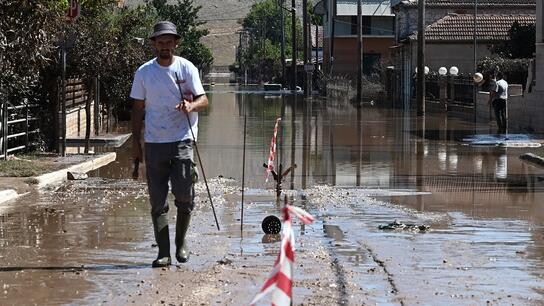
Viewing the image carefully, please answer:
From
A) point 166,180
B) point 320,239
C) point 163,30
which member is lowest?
point 320,239

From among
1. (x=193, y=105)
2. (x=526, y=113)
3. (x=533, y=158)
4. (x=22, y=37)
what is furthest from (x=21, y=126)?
(x=526, y=113)

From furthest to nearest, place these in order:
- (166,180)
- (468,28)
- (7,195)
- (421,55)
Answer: (468,28), (421,55), (7,195), (166,180)

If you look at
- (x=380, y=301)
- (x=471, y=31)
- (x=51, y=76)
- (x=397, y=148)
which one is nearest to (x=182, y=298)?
(x=380, y=301)

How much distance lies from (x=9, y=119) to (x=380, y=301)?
15152 millimetres

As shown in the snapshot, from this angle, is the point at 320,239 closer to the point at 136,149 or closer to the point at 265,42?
the point at 136,149

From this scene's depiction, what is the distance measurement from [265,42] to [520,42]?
103243 mm

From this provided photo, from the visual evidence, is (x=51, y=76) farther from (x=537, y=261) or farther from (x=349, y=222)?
(x=537, y=261)

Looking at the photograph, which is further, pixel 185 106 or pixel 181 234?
pixel 181 234

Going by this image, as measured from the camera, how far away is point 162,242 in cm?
910

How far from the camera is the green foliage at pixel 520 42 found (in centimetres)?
5122

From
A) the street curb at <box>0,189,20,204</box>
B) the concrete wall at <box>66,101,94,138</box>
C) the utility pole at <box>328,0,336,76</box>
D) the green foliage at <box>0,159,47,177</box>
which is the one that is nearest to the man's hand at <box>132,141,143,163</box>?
the street curb at <box>0,189,20,204</box>

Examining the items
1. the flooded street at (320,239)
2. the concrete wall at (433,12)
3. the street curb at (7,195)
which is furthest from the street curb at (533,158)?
the concrete wall at (433,12)

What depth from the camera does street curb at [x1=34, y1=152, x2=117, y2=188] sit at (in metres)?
16.8

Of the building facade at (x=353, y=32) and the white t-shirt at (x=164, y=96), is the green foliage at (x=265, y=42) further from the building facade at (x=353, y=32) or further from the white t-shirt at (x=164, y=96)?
the white t-shirt at (x=164, y=96)
